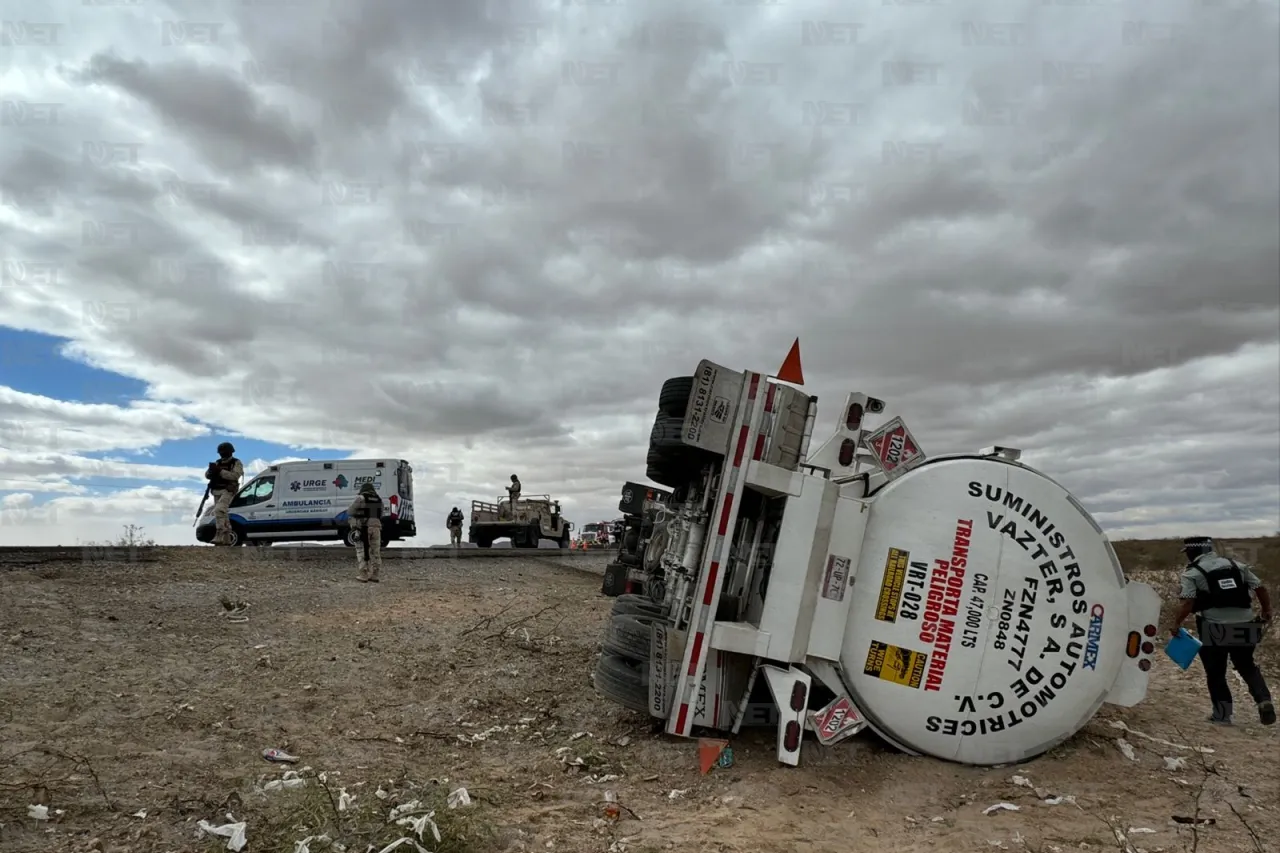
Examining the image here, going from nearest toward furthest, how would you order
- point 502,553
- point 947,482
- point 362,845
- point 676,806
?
point 362,845 → point 676,806 → point 947,482 → point 502,553

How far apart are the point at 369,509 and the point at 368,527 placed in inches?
12.8

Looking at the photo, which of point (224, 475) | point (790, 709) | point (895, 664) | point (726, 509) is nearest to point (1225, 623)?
point (895, 664)

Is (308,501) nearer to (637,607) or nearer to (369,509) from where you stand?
(369,509)

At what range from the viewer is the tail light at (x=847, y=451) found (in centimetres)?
521

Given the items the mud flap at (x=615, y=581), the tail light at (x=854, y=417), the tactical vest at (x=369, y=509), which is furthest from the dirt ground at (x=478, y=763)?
the tactical vest at (x=369, y=509)

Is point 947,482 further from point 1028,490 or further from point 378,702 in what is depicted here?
point 378,702

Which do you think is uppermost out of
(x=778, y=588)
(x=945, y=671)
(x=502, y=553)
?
Answer: (x=778, y=588)

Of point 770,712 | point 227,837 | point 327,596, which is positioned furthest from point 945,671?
point 327,596

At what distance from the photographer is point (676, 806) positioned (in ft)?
13.7

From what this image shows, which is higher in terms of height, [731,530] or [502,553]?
[731,530]

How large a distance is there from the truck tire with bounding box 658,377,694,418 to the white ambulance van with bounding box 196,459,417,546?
16.2 m

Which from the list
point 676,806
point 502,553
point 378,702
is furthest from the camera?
point 502,553

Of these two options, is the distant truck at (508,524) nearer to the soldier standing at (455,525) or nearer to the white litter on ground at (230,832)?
the soldier standing at (455,525)

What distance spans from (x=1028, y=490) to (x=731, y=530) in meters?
1.87
